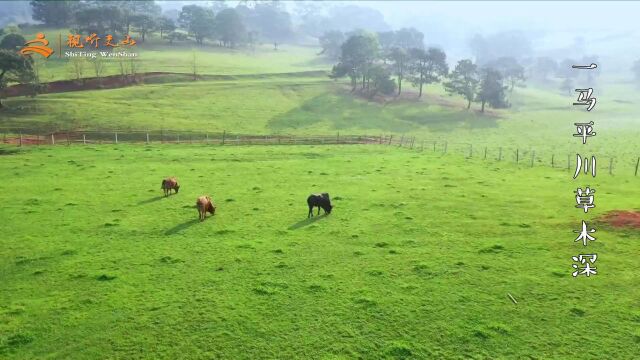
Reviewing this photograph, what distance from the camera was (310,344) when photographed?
15.2m

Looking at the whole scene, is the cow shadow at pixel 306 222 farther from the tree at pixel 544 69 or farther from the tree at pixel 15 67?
the tree at pixel 544 69

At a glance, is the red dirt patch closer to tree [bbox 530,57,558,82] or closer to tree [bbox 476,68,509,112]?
tree [bbox 476,68,509,112]

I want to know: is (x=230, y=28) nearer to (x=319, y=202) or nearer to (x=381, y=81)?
(x=381, y=81)

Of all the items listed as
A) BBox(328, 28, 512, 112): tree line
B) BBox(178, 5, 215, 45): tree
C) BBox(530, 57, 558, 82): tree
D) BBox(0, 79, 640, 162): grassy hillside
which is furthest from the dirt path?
BBox(530, 57, 558, 82): tree

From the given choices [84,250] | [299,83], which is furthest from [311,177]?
[299,83]

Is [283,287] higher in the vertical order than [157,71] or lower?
lower

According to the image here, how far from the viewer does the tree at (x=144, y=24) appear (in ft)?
421

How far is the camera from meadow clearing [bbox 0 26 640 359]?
1551cm

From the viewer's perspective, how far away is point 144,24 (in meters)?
130

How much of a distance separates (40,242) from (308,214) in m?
14.7

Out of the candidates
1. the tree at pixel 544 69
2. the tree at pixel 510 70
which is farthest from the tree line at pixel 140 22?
the tree at pixel 544 69

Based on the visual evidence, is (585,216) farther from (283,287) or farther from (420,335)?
(283,287)

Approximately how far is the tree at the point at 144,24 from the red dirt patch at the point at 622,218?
13120 cm

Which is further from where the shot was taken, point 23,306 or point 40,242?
point 40,242
